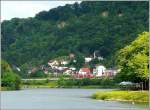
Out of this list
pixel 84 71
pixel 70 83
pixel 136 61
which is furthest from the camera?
pixel 84 71

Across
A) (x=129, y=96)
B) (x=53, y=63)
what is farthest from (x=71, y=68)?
(x=129, y=96)

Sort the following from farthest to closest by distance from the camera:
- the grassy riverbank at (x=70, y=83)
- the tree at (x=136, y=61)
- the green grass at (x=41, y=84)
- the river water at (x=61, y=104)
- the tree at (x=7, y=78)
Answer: the green grass at (x=41, y=84)
the grassy riverbank at (x=70, y=83)
the tree at (x=7, y=78)
the tree at (x=136, y=61)
the river water at (x=61, y=104)

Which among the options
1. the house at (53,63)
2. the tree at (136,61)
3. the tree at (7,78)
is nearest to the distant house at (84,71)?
the house at (53,63)

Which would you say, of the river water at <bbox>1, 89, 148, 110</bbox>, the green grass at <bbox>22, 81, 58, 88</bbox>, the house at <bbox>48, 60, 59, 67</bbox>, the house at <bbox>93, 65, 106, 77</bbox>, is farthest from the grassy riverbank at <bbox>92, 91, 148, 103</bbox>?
the house at <bbox>48, 60, 59, 67</bbox>

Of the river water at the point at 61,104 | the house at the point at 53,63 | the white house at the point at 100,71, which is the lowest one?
the river water at the point at 61,104

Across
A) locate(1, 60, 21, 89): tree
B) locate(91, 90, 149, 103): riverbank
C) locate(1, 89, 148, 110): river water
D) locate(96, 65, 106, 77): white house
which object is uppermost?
locate(96, 65, 106, 77): white house

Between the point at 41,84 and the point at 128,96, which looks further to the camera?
the point at 41,84

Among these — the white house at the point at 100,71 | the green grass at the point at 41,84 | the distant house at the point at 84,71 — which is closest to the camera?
the green grass at the point at 41,84

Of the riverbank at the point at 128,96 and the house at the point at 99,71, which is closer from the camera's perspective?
the riverbank at the point at 128,96

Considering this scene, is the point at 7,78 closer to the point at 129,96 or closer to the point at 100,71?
the point at 129,96

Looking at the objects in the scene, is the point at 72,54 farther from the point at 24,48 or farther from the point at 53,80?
the point at 53,80

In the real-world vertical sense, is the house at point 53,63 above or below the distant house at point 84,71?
above

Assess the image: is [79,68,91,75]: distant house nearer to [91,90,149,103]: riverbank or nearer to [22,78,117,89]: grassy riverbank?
[22,78,117,89]: grassy riverbank

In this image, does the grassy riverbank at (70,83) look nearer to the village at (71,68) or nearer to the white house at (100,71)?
the white house at (100,71)
